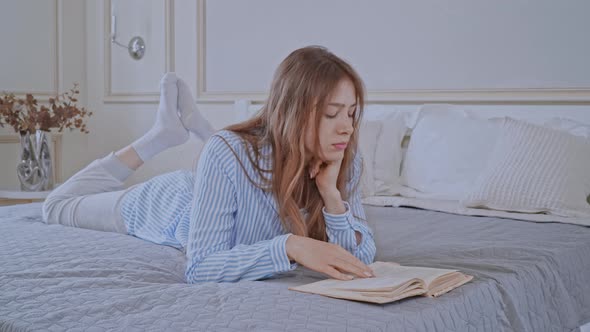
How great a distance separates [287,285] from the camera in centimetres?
147

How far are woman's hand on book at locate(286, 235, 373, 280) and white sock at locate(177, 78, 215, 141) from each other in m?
1.45

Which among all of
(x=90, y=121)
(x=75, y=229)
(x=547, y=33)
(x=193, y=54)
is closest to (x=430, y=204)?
(x=547, y=33)

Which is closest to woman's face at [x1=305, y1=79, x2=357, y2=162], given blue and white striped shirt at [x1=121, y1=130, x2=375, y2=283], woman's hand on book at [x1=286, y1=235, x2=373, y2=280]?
blue and white striped shirt at [x1=121, y1=130, x2=375, y2=283]

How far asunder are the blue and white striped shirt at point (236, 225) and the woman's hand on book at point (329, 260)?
0.04m

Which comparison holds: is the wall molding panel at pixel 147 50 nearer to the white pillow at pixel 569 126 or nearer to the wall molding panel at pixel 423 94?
the wall molding panel at pixel 423 94

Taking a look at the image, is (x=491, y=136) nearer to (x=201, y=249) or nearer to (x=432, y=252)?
(x=432, y=252)

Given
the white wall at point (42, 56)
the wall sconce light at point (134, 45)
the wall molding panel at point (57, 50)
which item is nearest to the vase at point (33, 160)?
the white wall at point (42, 56)

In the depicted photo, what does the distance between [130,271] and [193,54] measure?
8.82 ft

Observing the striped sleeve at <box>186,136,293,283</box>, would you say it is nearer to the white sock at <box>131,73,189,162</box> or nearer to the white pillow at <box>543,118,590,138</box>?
the white sock at <box>131,73,189,162</box>

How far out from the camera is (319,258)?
144cm

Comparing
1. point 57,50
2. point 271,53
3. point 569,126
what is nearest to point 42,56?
point 57,50

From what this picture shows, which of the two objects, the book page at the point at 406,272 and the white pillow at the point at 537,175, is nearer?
the book page at the point at 406,272

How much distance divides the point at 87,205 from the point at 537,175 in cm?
147

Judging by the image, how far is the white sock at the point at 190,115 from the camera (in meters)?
2.83
